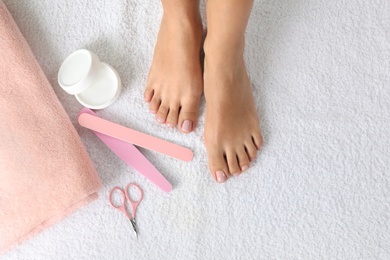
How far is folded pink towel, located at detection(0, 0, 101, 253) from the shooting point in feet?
3.03

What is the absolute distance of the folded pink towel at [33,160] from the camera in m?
0.92

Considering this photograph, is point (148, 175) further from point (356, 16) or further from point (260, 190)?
point (356, 16)

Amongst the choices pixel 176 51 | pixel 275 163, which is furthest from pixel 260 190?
pixel 176 51

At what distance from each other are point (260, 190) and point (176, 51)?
0.98 feet

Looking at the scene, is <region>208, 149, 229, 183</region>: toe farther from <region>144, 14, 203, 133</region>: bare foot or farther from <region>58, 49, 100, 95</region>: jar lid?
<region>58, 49, 100, 95</region>: jar lid

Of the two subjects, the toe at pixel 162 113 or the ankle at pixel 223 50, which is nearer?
the ankle at pixel 223 50

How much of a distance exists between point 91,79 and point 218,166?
0.28 meters

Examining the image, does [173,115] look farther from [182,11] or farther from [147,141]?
[182,11]

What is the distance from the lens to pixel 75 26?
101 centimetres

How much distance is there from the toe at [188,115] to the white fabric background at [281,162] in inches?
0.9

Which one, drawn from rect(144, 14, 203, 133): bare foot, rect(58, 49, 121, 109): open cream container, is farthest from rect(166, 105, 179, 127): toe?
rect(58, 49, 121, 109): open cream container

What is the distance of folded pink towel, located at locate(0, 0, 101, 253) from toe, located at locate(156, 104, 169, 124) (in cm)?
15

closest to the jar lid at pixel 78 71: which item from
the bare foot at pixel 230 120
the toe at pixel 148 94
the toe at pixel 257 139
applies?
the toe at pixel 148 94

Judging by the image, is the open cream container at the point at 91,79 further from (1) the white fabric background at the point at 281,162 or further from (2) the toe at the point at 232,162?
(2) the toe at the point at 232,162
